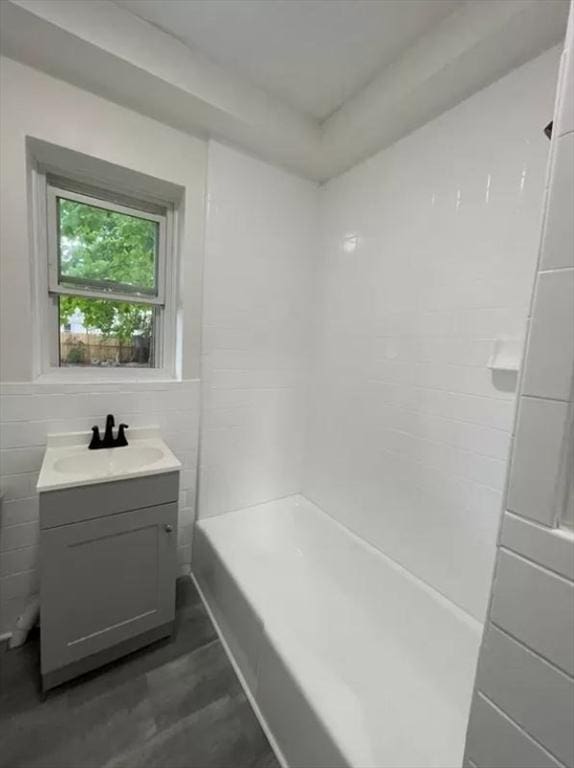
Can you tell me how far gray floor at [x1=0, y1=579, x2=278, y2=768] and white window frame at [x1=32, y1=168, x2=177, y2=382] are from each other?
1280 mm

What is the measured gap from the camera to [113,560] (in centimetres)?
135

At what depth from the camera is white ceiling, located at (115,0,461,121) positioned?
1238mm

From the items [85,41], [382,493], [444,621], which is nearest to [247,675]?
[444,621]

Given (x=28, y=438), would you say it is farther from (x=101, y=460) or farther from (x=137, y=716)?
(x=137, y=716)

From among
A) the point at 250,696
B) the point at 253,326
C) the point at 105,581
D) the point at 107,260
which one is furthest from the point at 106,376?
the point at 250,696

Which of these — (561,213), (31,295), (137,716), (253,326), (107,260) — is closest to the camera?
(561,213)

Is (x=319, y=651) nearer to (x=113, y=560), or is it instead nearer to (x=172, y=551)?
(x=172, y=551)

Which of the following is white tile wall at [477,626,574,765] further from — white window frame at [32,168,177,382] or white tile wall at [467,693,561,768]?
white window frame at [32,168,177,382]

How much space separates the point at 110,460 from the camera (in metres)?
1.54

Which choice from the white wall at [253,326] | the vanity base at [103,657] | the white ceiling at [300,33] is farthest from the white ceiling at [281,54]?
the vanity base at [103,657]

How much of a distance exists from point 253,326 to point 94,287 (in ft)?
2.78

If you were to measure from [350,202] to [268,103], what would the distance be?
24.9 inches

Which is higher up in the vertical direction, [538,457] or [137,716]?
[538,457]

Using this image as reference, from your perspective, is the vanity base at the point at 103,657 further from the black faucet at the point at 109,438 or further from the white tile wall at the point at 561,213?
the white tile wall at the point at 561,213
